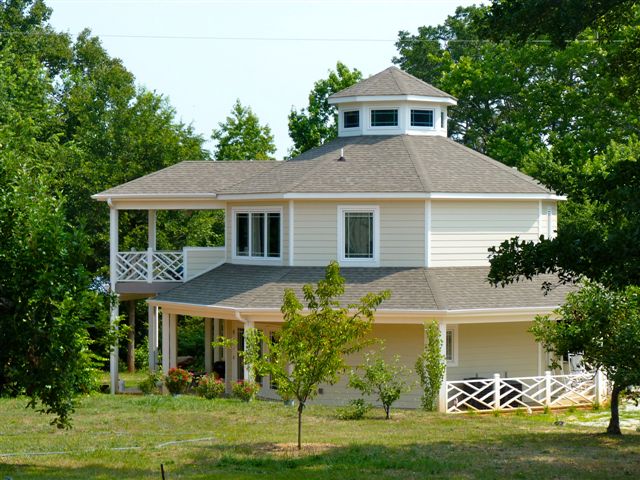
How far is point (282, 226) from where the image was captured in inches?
1287

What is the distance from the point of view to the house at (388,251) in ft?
99.1

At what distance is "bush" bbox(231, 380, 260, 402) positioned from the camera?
2934 cm

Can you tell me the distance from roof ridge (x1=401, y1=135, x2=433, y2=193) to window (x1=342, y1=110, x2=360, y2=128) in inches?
69.5

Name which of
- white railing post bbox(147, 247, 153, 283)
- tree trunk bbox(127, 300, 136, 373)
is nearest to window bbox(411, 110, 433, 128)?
white railing post bbox(147, 247, 153, 283)

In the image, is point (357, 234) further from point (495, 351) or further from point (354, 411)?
point (354, 411)

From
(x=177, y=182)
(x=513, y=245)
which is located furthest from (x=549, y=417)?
(x=177, y=182)

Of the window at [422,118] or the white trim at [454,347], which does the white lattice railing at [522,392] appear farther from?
the window at [422,118]

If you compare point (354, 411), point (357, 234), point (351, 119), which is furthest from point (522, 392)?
point (351, 119)

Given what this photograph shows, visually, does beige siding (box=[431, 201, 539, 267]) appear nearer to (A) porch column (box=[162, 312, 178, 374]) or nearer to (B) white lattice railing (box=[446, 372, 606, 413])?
(B) white lattice railing (box=[446, 372, 606, 413])

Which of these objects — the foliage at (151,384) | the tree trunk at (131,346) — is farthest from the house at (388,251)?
the tree trunk at (131,346)

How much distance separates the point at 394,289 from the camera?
1197 inches

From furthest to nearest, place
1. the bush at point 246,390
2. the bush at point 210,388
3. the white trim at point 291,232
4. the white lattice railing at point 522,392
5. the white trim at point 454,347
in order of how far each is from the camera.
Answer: the white trim at point 291,232
the white trim at point 454,347
the bush at point 210,388
the bush at point 246,390
the white lattice railing at point 522,392

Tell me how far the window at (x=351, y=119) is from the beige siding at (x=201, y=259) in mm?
6070

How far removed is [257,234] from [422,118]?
7.20 meters
